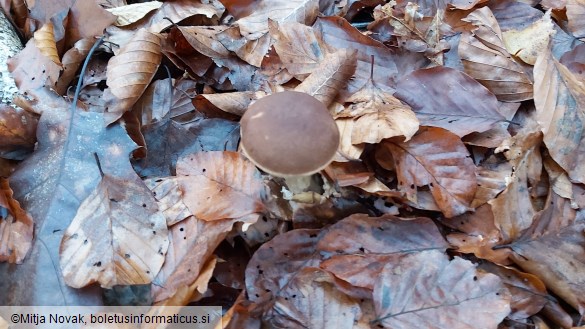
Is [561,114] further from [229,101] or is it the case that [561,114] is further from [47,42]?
[47,42]

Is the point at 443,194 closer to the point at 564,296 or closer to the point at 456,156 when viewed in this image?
the point at 456,156

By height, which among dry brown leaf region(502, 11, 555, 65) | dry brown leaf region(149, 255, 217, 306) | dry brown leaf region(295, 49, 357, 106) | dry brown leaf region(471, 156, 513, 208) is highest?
dry brown leaf region(502, 11, 555, 65)

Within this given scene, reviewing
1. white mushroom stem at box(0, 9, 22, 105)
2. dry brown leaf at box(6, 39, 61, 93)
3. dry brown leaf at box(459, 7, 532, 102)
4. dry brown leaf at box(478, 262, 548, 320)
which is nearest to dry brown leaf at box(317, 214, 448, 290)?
dry brown leaf at box(478, 262, 548, 320)

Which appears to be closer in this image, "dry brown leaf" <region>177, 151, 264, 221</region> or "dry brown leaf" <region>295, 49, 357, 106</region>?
"dry brown leaf" <region>177, 151, 264, 221</region>

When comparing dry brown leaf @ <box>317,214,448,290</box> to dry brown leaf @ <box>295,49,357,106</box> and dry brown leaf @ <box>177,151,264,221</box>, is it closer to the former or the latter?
dry brown leaf @ <box>177,151,264,221</box>

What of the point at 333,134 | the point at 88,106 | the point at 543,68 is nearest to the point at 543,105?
the point at 543,68

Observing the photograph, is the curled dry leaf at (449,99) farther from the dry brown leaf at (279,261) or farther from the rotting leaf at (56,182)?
the rotting leaf at (56,182)
